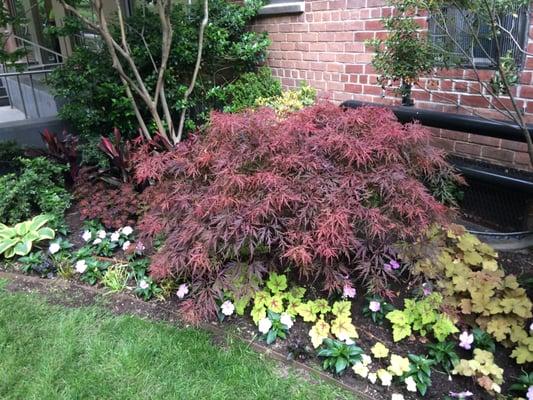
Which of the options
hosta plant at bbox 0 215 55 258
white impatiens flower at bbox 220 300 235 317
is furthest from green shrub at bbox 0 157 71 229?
white impatiens flower at bbox 220 300 235 317

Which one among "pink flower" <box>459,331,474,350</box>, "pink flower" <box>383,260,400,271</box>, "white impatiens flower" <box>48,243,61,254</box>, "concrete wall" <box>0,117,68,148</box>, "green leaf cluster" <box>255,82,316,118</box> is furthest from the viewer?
"concrete wall" <box>0,117,68,148</box>

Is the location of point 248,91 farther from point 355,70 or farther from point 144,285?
point 144,285

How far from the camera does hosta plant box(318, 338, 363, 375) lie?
8.26ft

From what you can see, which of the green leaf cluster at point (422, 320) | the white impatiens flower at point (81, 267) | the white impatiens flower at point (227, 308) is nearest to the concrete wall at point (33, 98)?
the white impatiens flower at point (81, 267)

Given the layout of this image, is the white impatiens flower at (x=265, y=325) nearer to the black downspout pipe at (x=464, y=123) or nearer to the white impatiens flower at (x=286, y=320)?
the white impatiens flower at (x=286, y=320)

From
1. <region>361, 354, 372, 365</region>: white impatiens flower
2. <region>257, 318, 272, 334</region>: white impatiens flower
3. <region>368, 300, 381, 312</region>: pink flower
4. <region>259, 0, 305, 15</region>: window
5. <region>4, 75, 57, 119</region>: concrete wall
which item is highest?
<region>259, 0, 305, 15</region>: window

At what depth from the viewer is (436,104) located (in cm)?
426

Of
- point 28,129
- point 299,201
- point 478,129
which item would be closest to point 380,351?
point 299,201

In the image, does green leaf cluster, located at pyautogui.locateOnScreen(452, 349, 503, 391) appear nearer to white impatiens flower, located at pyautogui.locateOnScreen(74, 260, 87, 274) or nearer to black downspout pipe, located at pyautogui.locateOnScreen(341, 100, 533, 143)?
black downspout pipe, located at pyautogui.locateOnScreen(341, 100, 533, 143)

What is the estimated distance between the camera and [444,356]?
2525 mm

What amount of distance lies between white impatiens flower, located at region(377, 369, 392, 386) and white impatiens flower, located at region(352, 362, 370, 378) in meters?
0.07

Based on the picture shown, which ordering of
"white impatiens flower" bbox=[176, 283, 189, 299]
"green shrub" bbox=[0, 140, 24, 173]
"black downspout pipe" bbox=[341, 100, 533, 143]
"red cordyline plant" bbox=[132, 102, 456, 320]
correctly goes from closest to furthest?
"red cordyline plant" bbox=[132, 102, 456, 320], "white impatiens flower" bbox=[176, 283, 189, 299], "black downspout pipe" bbox=[341, 100, 533, 143], "green shrub" bbox=[0, 140, 24, 173]

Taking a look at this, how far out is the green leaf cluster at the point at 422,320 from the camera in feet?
8.52

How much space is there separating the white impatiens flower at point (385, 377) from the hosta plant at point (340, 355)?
141 mm
